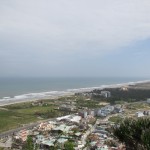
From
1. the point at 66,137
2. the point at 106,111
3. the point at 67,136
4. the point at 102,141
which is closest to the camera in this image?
the point at 102,141

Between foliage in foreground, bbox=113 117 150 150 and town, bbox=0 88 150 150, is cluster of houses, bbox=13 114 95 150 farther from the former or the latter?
foliage in foreground, bbox=113 117 150 150

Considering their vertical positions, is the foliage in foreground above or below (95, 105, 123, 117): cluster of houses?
above

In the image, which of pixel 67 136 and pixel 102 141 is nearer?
pixel 102 141

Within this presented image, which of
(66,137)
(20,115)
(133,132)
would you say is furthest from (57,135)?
(133,132)

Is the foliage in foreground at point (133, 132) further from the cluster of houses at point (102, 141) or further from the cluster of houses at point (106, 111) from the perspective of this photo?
the cluster of houses at point (106, 111)

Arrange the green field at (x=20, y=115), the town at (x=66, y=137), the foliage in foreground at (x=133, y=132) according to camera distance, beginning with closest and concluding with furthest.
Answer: the foliage in foreground at (x=133, y=132), the town at (x=66, y=137), the green field at (x=20, y=115)

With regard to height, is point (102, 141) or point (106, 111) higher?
point (106, 111)

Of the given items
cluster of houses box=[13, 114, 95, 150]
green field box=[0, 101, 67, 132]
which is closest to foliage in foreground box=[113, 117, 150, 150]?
cluster of houses box=[13, 114, 95, 150]

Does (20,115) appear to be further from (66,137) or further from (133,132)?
(133,132)

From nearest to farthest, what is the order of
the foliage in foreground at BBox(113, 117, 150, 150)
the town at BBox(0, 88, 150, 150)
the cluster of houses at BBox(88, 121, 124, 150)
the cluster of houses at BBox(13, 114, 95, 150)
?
the foliage in foreground at BBox(113, 117, 150, 150) < the cluster of houses at BBox(88, 121, 124, 150) < the town at BBox(0, 88, 150, 150) < the cluster of houses at BBox(13, 114, 95, 150)

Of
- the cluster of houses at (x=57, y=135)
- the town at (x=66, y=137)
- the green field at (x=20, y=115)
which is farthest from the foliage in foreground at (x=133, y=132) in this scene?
the green field at (x=20, y=115)

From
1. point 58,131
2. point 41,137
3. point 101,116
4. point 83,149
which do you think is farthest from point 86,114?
point 83,149
